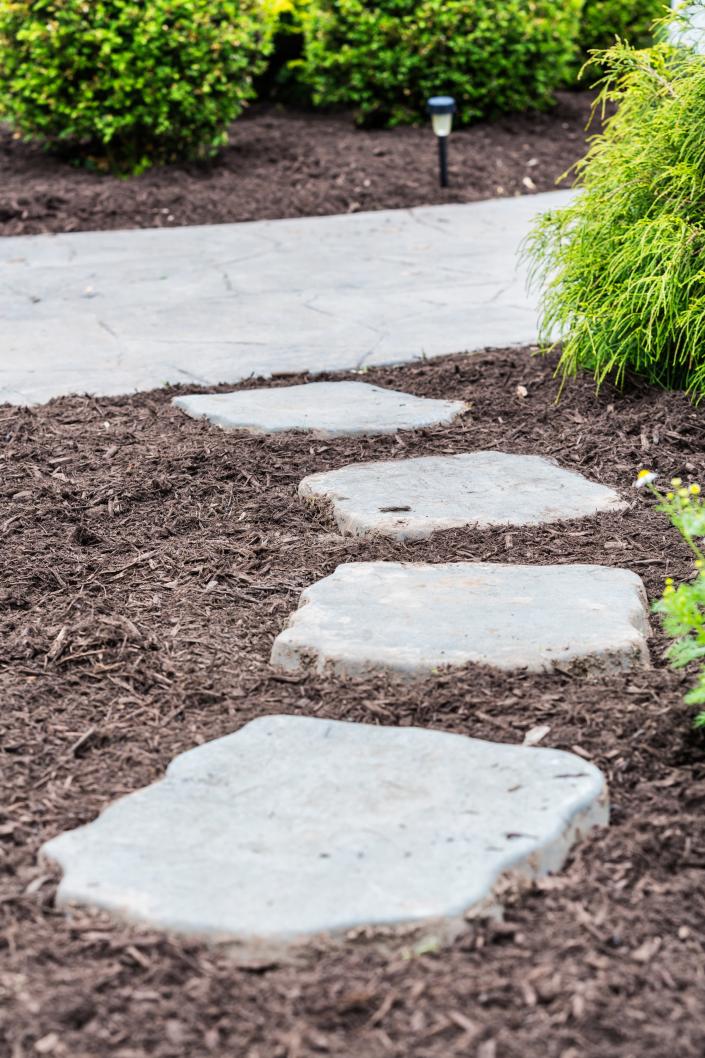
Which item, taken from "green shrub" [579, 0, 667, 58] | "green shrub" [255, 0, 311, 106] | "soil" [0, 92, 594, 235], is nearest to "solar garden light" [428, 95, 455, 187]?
"soil" [0, 92, 594, 235]

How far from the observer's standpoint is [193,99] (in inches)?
321

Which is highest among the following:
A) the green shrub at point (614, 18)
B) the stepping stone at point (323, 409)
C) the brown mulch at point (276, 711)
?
the green shrub at point (614, 18)

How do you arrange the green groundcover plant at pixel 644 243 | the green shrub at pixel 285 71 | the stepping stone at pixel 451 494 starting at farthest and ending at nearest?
1. the green shrub at pixel 285 71
2. the green groundcover plant at pixel 644 243
3. the stepping stone at pixel 451 494

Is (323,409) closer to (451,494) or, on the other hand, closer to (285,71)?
(451,494)

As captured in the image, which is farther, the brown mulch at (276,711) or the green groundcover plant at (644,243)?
the green groundcover plant at (644,243)

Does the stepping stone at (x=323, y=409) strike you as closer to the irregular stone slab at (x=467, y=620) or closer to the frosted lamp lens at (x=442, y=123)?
the irregular stone slab at (x=467, y=620)

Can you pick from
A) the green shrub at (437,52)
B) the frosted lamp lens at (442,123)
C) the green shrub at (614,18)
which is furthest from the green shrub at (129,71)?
the green shrub at (614,18)

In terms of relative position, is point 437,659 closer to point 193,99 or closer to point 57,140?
point 193,99

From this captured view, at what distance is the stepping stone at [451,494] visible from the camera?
3.34 metres

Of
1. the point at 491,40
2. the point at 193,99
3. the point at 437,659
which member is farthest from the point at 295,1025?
the point at 491,40

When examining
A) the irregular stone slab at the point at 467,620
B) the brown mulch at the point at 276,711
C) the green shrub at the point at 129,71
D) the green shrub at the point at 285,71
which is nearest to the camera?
the brown mulch at the point at 276,711

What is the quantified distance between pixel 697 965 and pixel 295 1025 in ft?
1.90

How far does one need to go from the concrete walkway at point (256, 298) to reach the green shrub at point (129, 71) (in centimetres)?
133

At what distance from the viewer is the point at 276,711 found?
2508 mm
